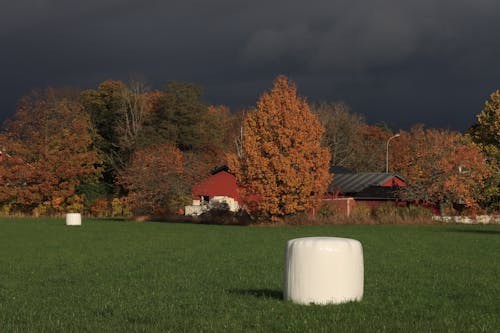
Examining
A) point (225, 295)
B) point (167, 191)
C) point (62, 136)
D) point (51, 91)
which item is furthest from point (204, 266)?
point (51, 91)

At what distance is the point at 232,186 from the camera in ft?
249

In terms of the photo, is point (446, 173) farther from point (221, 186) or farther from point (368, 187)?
point (221, 186)

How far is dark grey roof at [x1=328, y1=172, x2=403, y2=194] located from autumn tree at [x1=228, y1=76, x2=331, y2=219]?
18.6m

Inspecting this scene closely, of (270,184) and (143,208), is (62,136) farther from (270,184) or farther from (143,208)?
(270,184)

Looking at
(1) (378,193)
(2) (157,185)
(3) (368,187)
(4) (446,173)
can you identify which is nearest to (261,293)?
(4) (446,173)

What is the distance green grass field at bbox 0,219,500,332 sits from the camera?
10.7 meters

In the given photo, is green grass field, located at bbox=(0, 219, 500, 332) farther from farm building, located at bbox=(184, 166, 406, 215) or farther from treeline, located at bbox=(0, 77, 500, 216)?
farm building, located at bbox=(184, 166, 406, 215)

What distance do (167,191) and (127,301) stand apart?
178 feet

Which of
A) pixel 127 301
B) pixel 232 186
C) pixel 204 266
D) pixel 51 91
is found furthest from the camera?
pixel 51 91

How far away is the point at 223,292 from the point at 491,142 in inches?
2380

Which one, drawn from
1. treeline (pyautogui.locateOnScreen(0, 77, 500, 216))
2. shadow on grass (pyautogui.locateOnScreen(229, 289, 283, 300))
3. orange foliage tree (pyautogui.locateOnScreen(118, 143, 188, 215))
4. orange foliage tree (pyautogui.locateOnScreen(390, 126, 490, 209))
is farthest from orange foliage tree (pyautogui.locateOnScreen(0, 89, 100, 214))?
shadow on grass (pyautogui.locateOnScreen(229, 289, 283, 300))

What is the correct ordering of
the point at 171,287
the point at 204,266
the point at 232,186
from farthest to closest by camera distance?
the point at 232,186 → the point at 204,266 → the point at 171,287

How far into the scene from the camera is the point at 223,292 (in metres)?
14.7

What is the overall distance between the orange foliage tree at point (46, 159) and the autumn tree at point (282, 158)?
28976mm
